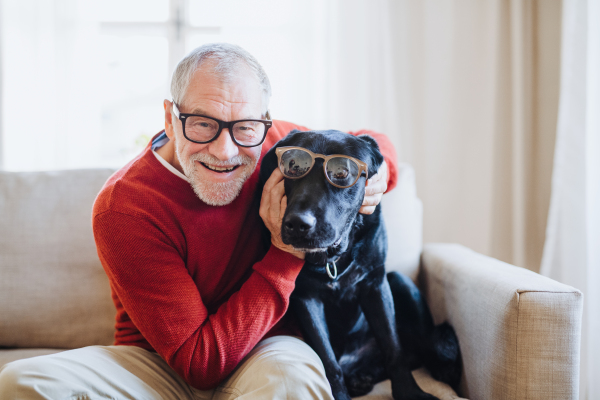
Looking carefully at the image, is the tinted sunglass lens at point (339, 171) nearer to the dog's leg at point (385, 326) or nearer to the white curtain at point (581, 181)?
the dog's leg at point (385, 326)

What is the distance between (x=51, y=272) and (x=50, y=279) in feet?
0.08

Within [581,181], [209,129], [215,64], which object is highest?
[215,64]

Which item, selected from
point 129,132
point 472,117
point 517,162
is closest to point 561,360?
point 517,162

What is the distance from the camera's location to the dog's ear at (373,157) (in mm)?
1034

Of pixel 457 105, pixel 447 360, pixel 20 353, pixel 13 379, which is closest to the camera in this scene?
pixel 13 379

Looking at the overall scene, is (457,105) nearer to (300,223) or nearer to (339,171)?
(339,171)

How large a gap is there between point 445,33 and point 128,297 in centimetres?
208

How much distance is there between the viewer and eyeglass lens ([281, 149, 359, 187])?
92 cm

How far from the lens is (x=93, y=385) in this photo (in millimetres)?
838

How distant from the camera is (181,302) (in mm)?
932

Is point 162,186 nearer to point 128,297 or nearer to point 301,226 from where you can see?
point 128,297

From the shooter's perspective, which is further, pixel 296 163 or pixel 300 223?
pixel 296 163

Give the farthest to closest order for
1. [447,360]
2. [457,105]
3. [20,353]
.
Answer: [457,105]
[20,353]
[447,360]

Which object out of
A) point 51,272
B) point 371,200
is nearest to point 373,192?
point 371,200
